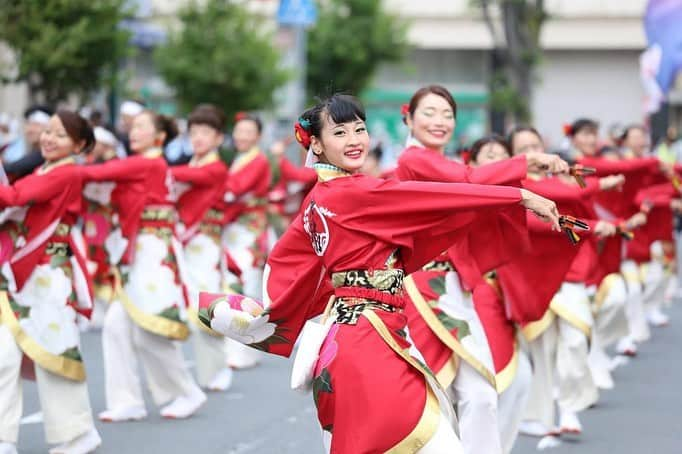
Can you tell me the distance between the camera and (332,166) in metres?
4.98

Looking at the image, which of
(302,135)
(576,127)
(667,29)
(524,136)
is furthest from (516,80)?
(302,135)

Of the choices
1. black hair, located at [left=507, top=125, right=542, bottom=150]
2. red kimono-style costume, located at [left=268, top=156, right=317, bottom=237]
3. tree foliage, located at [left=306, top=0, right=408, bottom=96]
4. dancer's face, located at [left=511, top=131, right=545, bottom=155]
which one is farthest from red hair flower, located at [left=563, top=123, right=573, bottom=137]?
tree foliage, located at [left=306, top=0, right=408, bottom=96]

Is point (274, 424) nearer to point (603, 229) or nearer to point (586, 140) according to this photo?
point (603, 229)

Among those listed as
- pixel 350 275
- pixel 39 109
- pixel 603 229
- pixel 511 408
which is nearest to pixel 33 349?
pixel 511 408

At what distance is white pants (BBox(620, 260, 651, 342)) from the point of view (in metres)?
11.8

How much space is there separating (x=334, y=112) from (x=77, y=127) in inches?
108

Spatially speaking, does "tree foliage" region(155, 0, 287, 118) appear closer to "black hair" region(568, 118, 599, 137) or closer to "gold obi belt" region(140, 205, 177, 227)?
"black hair" region(568, 118, 599, 137)

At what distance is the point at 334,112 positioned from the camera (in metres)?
4.96

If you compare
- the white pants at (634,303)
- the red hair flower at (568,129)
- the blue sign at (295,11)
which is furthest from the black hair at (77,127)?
the blue sign at (295,11)

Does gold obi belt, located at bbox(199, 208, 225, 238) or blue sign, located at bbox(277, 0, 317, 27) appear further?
blue sign, located at bbox(277, 0, 317, 27)

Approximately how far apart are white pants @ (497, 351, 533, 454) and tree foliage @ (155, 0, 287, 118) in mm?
17519

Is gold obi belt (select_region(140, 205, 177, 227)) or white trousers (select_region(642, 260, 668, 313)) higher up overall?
gold obi belt (select_region(140, 205, 177, 227))

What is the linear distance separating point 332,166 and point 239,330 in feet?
2.34

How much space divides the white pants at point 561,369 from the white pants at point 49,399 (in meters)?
2.68
